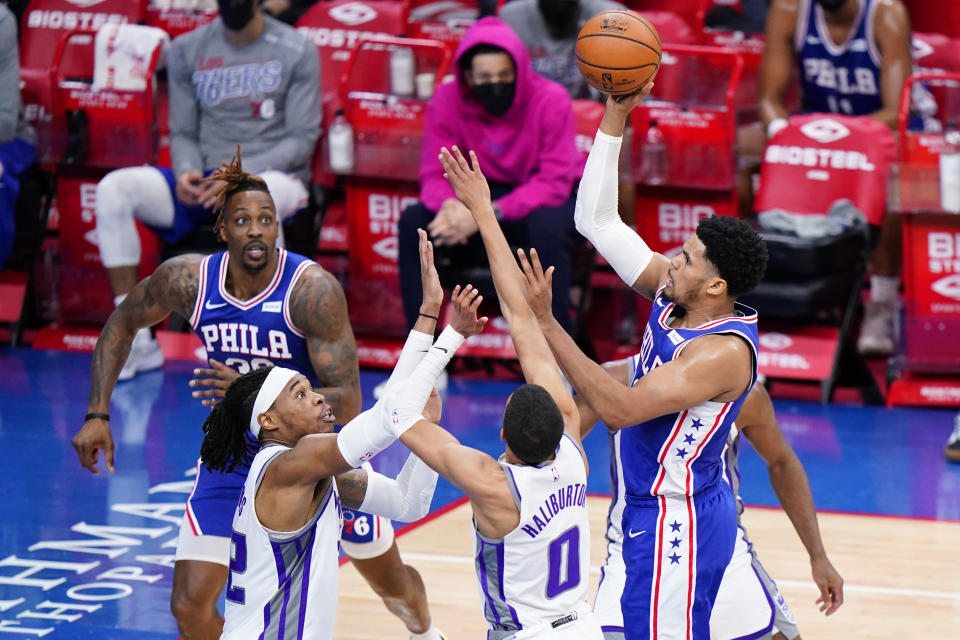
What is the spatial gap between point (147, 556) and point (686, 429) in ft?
10.1

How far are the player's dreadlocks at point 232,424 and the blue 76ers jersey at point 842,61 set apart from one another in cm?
585

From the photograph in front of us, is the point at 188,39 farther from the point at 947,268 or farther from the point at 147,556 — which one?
the point at 947,268

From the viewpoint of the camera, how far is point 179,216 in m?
9.24

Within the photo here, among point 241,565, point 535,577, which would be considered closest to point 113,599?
point 241,565

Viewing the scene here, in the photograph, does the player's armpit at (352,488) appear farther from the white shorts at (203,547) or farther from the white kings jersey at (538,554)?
the white kings jersey at (538,554)

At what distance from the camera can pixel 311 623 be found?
13.6 ft

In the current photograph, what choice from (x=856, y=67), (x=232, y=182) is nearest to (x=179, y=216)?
(x=232, y=182)

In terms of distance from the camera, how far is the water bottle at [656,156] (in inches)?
356

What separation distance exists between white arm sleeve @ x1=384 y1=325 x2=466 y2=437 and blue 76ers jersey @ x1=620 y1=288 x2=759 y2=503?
58 centimetres

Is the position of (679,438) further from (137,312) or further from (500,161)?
(500,161)

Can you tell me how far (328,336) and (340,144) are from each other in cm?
418

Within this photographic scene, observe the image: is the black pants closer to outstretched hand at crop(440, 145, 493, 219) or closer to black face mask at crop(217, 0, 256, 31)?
black face mask at crop(217, 0, 256, 31)

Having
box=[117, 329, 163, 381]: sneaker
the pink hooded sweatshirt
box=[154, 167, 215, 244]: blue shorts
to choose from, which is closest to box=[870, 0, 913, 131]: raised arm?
the pink hooded sweatshirt

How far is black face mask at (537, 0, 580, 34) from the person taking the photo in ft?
30.0
